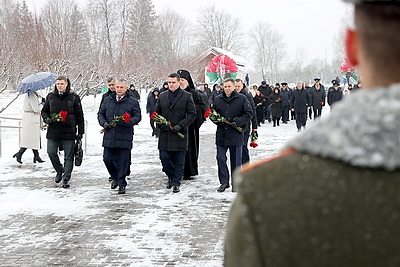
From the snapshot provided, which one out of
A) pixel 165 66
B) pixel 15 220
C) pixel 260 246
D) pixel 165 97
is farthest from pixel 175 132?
pixel 165 66

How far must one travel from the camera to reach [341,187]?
1.05m

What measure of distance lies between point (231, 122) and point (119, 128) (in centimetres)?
181

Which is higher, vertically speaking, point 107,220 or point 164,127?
point 164,127

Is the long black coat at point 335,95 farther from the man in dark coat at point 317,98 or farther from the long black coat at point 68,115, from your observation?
the long black coat at point 68,115

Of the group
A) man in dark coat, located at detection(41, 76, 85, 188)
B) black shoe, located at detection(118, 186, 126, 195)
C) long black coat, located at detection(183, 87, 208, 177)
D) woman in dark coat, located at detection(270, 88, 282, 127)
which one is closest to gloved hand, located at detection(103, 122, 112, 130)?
man in dark coat, located at detection(41, 76, 85, 188)

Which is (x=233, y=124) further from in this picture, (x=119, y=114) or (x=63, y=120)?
(x=63, y=120)

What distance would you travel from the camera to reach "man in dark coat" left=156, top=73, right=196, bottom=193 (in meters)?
9.09

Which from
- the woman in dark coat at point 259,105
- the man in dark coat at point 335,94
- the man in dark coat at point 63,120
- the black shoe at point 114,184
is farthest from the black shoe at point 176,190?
the man in dark coat at point 335,94

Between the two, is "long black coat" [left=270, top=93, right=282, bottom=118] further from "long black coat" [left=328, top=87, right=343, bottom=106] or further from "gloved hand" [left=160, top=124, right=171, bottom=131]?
"gloved hand" [left=160, top=124, right=171, bottom=131]

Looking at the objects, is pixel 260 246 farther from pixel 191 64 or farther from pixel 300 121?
pixel 191 64

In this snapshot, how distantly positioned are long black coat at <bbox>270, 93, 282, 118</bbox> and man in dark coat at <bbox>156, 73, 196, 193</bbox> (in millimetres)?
15601

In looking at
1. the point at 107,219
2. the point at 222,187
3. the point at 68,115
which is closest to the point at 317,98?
the point at 222,187

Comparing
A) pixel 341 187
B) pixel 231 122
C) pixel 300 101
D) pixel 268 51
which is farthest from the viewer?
pixel 268 51

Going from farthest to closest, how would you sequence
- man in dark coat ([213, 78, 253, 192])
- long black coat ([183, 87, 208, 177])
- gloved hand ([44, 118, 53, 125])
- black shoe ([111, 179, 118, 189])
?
long black coat ([183, 87, 208, 177]) → black shoe ([111, 179, 118, 189]) → gloved hand ([44, 118, 53, 125]) → man in dark coat ([213, 78, 253, 192])
